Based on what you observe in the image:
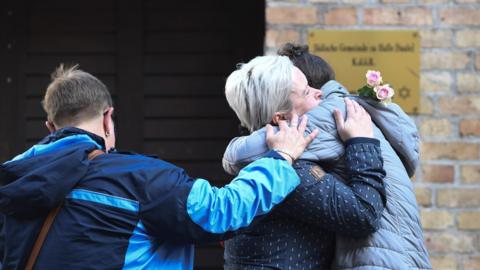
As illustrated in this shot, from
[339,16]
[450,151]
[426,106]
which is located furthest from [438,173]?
[339,16]

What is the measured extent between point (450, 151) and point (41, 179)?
7.79 feet

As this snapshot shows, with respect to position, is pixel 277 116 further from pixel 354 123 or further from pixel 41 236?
pixel 41 236

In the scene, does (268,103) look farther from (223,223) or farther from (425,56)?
(425,56)

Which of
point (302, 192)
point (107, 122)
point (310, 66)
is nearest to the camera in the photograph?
point (302, 192)

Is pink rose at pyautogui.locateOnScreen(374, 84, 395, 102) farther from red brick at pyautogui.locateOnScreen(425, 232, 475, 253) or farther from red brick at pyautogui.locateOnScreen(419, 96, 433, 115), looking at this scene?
red brick at pyautogui.locateOnScreen(425, 232, 475, 253)

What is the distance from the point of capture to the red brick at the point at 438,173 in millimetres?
3803

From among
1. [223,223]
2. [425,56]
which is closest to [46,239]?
[223,223]

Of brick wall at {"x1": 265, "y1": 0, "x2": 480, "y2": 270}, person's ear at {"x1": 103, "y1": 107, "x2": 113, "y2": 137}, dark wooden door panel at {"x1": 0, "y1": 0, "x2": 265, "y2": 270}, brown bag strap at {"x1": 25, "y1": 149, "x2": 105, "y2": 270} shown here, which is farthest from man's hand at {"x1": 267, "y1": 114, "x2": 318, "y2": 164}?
dark wooden door panel at {"x1": 0, "y1": 0, "x2": 265, "y2": 270}

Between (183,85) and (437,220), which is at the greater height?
(183,85)

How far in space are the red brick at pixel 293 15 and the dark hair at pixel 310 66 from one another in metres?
1.31

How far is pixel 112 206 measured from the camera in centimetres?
202

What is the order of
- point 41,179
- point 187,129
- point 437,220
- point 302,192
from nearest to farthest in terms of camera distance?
point 41,179 → point 302,192 → point 437,220 → point 187,129

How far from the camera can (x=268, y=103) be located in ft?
7.49

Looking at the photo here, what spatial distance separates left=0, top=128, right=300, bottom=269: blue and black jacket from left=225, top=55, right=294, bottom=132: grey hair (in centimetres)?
25
